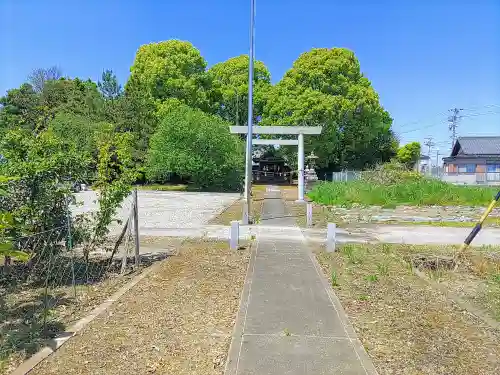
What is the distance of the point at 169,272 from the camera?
7.60 meters

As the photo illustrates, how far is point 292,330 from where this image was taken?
4.71m

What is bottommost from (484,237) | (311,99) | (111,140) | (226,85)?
(484,237)

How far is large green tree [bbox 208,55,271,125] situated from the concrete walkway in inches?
1562

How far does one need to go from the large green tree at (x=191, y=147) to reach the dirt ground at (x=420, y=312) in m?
25.5

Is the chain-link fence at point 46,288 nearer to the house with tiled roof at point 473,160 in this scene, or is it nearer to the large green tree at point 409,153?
the large green tree at point 409,153

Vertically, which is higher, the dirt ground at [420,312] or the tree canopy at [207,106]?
the tree canopy at [207,106]

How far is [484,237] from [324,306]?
9010 millimetres

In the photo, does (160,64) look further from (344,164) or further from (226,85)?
(344,164)

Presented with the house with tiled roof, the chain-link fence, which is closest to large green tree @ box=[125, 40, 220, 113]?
the house with tiled roof

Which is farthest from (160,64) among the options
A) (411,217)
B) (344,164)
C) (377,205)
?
(411,217)

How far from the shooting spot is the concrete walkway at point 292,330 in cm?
382

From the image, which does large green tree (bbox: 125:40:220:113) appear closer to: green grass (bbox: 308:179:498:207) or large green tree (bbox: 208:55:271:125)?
large green tree (bbox: 208:55:271:125)

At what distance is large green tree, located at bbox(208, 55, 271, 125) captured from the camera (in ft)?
153

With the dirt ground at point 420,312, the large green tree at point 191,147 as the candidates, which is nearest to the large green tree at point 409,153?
the large green tree at point 191,147
